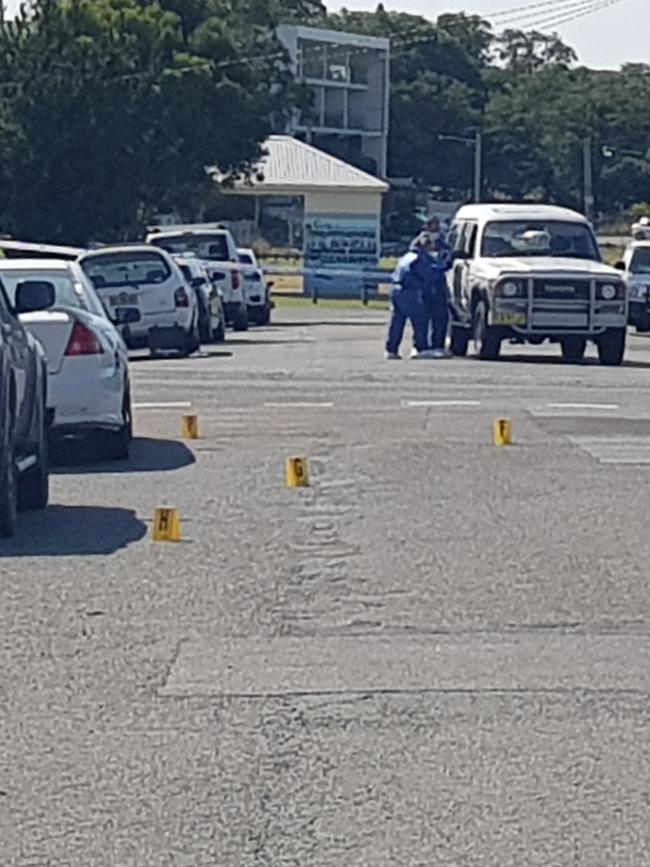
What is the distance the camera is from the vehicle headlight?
29078 mm

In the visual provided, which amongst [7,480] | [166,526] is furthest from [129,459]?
[166,526]

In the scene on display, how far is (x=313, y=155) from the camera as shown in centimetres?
7888

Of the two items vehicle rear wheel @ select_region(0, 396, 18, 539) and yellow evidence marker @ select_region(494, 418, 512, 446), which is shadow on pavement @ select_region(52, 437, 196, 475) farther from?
vehicle rear wheel @ select_region(0, 396, 18, 539)

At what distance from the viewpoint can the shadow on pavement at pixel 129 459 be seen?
16531 millimetres

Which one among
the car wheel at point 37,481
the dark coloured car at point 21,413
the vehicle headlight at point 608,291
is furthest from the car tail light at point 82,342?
the vehicle headlight at point 608,291

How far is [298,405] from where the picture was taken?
872 inches

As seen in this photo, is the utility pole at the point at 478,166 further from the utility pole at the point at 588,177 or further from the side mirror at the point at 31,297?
the side mirror at the point at 31,297

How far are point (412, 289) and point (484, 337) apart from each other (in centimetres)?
110

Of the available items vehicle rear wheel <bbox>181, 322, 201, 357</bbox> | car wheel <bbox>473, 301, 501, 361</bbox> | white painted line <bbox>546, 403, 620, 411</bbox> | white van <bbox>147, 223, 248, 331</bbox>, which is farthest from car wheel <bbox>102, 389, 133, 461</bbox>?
white van <bbox>147, 223, 248, 331</bbox>

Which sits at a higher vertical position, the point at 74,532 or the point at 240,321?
the point at 74,532

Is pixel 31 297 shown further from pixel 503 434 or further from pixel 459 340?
pixel 459 340

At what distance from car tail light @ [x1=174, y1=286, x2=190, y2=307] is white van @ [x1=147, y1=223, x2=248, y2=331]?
35.9 feet

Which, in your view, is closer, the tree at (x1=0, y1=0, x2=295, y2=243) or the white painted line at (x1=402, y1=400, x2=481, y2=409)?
the white painted line at (x1=402, y1=400, x2=481, y2=409)

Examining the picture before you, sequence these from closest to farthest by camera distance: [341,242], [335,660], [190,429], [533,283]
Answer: [335,660]
[190,429]
[533,283]
[341,242]
